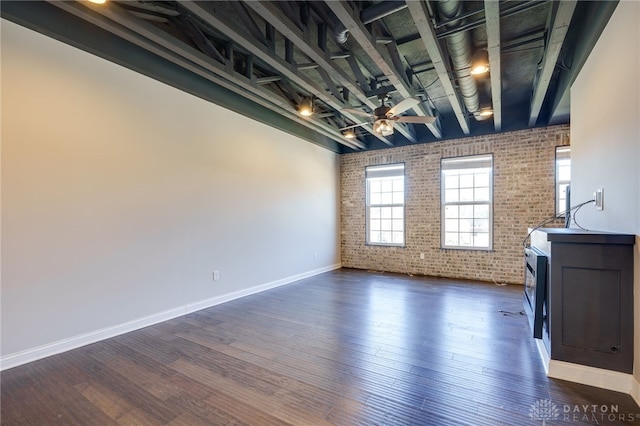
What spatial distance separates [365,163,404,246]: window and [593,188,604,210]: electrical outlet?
3811 millimetres

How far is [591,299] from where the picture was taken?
6.57 feet

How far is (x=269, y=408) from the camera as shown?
5.98 ft

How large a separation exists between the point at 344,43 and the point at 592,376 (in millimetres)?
3703

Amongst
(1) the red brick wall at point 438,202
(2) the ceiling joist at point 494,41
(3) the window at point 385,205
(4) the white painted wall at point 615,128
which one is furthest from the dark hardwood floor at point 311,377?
(3) the window at point 385,205

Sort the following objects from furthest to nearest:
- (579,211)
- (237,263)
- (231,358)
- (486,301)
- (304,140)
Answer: (304,140) → (237,263) → (486,301) → (579,211) → (231,358)

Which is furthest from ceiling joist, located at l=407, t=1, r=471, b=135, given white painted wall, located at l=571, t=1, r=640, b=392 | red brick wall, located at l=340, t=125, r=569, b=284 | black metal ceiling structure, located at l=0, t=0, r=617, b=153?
red brick wall, located at l=340, t=125, r=569, b=284

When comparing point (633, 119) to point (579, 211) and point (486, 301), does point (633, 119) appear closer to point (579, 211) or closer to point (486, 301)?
point (579, 211)

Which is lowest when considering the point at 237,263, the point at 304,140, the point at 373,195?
the point at 237,263

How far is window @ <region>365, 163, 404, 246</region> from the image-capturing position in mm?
6297

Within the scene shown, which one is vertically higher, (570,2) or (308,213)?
(570,2)

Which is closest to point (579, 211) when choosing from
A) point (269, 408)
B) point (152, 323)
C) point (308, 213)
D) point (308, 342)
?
point (308, 342)

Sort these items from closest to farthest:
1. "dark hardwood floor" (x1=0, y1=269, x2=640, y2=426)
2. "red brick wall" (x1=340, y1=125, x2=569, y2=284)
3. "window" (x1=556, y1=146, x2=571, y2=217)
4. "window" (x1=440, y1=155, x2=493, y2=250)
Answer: "dark hardwood floor" (x1=0, y1=269, x2=640, y2=426)
"window" (x1=556, y1=146, x2=571, y2=217)
"red brick wall" (x1=340, y1=125, x2=569, y2=284)
"window" (x1=440, y1=155, x2=493, y2=250)

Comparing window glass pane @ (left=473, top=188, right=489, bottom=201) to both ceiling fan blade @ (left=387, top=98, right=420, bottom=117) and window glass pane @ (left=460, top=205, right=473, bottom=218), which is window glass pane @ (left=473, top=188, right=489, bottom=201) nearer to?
window glass pane @ (left=460, top=205, right=473, bottom=218)

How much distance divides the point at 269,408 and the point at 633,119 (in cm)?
308
